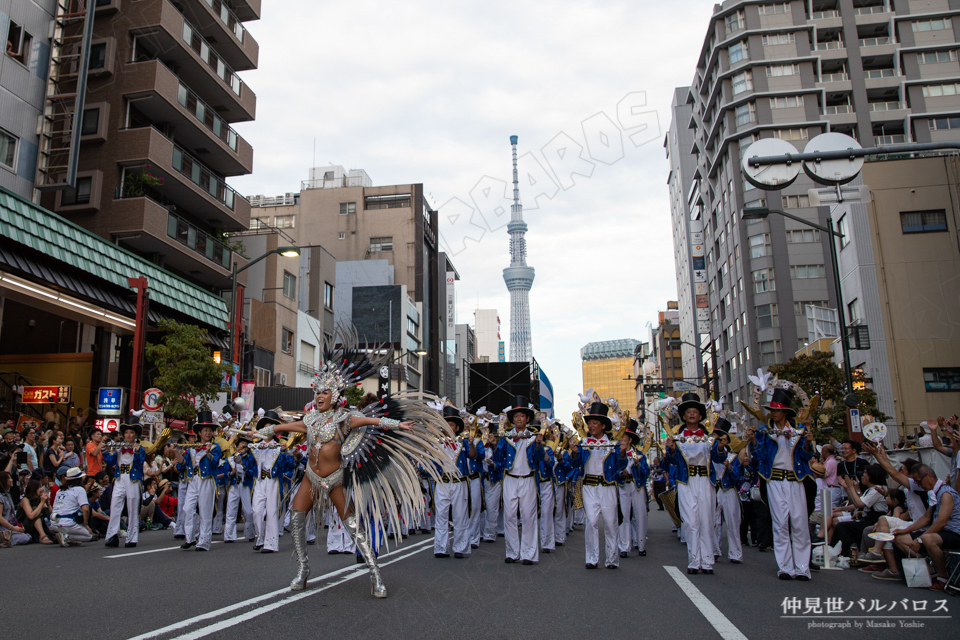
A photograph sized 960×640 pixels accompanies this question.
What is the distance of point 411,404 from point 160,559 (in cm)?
451

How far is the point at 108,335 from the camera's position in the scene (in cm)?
2508

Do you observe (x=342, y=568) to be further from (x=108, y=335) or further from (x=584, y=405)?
(x=108, y=335)

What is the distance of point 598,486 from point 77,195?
2340cm

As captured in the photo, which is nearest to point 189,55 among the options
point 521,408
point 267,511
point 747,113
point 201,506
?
point 201,506

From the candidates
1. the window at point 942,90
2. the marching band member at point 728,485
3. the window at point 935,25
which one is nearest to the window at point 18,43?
the marching band member at point 728,485

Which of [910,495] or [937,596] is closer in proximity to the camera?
[937,596]

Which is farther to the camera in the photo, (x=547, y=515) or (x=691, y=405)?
(x=547, y=515)

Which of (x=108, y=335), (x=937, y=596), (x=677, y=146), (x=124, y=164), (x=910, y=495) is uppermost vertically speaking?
(x=677, y=146)

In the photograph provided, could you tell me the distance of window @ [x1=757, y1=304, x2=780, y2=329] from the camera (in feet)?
171

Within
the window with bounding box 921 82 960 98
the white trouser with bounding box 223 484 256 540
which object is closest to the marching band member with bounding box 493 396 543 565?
the white trouser with bounding box 223 484 256 540

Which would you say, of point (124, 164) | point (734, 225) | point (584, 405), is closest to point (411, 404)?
point (584, 405)

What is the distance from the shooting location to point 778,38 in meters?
55.3

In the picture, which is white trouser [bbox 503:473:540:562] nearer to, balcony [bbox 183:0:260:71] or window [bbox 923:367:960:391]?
balcony [bbox 183:0:260:71]

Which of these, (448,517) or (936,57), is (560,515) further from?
(936,57)
